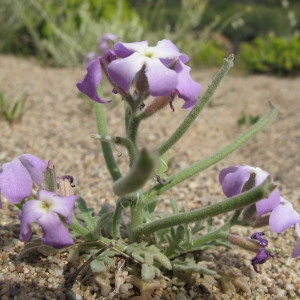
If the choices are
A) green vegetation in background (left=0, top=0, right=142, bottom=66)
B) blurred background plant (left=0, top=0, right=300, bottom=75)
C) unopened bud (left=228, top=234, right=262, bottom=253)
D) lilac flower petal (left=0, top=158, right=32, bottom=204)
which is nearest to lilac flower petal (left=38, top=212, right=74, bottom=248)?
lilac flower petal (left=0, top=158, right=32, bottom=204)

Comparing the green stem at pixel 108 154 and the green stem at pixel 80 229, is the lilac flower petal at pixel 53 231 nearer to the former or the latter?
the green stem at pixel 80 229

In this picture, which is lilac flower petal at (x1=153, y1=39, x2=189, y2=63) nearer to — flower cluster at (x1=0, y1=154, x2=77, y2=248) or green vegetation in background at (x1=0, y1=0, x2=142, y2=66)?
flower cluster at (x1=0, y1=154, x2=77, y2=248)

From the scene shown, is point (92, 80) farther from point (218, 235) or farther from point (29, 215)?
point (218, 235)

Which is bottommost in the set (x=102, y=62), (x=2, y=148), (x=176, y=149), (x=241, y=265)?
(x=176, y=149)

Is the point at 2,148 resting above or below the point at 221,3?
above

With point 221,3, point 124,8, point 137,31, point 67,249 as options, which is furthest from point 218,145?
point 221,3

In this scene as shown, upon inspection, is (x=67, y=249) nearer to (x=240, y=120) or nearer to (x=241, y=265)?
(x=241, y=265)

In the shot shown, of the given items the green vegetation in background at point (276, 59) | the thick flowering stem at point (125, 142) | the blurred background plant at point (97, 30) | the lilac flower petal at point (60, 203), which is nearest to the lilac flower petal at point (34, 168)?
the lilac flower petal at point (60, 203)
